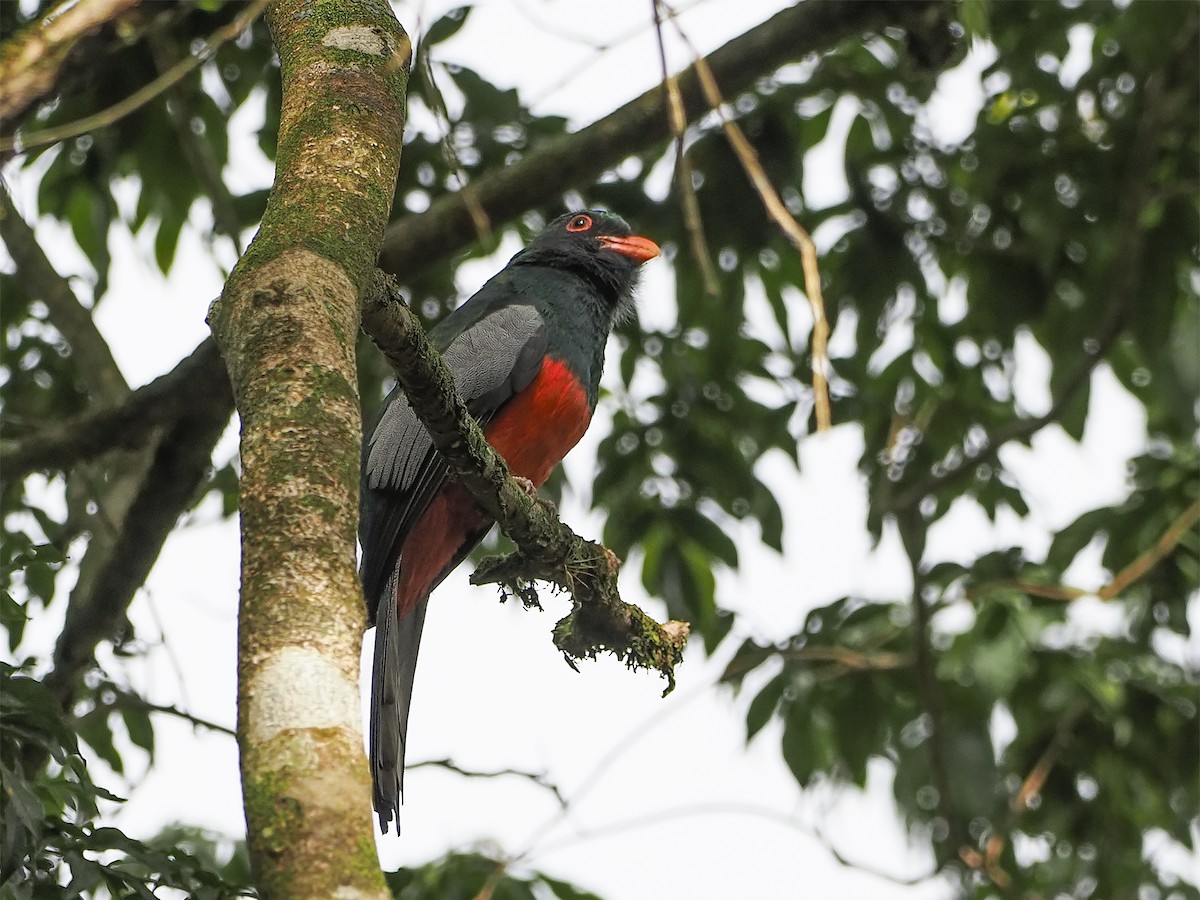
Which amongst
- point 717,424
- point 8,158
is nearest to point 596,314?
point 717,424

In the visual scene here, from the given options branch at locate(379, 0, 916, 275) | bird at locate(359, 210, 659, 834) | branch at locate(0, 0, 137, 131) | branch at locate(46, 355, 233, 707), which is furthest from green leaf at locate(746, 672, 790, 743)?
branch at locate(0, 0, 137, 131)

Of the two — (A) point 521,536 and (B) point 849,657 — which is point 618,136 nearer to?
(A) point 521,536

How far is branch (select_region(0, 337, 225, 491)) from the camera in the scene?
4.28m

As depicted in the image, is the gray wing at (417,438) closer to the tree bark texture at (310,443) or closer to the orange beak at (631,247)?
the orange beak at (631,247)

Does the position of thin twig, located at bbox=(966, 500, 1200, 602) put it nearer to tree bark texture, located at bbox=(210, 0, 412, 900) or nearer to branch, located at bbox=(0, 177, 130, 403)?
tree bark texture, located at bbox=(210, 0, 412, 900)

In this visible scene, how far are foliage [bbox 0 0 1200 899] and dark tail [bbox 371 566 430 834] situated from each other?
2.02 ft

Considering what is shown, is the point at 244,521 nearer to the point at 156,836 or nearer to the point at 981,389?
the point at 156,836

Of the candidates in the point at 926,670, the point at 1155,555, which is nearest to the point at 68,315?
the point at 926,670

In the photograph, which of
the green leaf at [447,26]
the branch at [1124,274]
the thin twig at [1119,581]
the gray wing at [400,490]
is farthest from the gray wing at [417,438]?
the thin twig at [1119,581]

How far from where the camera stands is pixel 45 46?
2.45 metres

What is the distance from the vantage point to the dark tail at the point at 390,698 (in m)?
3.83

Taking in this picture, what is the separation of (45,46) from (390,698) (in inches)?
87.8

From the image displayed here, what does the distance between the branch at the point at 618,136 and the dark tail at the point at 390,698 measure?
104cm

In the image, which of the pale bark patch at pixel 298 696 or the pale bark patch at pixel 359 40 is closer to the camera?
the pale bark patch at pixel 298 696
